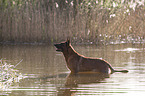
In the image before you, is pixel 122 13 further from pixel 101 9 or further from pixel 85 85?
pixel 85 85

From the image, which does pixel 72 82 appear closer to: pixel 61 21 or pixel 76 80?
pixel 76 80

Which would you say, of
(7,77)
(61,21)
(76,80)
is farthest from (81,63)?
(61,21)

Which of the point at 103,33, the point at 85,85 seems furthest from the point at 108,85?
the point at 103,33

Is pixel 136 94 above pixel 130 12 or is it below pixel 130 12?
below

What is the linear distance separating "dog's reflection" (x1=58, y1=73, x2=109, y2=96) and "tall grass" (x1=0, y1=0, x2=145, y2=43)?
9066 mm

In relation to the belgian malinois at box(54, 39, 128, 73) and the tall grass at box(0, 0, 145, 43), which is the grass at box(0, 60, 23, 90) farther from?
the tall grass at box(0, 0, 145, 43)

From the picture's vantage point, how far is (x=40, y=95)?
6.71m

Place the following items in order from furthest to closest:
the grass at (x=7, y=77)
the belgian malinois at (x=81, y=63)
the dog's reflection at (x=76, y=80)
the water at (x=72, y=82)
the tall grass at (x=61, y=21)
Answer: the tall grass at (x=61, y=21) < the belgian malinois at (x=81, y=63) < the grass at (x=7, y=77) < the dog's reflection at (x=76, y=80) < the water at (x=72, y=82)

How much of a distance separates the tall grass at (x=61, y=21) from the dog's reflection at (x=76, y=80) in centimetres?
907

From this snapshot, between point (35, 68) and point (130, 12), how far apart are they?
34.0 ft

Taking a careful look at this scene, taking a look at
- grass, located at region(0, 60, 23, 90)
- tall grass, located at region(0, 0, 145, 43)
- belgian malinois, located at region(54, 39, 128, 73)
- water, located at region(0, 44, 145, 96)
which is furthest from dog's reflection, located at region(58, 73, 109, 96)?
tall grass, located at region(0, 0, 145, 43)

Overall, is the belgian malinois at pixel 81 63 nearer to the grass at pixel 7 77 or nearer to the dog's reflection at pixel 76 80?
the dog's reflection at pixel 76 80

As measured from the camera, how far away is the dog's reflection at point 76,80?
23.4 ft

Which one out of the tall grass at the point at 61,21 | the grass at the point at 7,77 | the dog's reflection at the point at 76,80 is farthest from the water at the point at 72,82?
the tall grass at the point at 61,21
